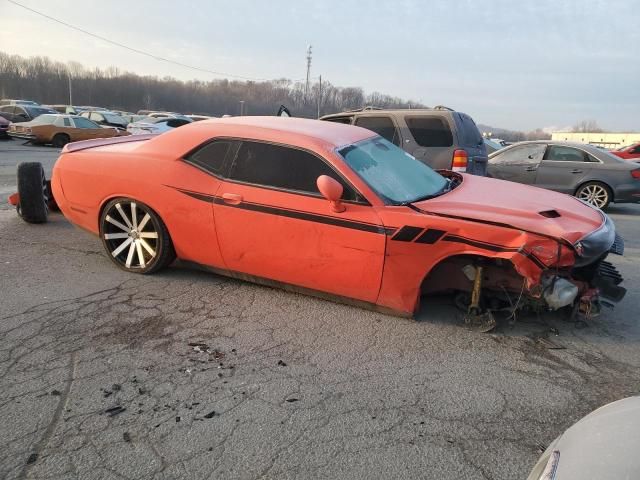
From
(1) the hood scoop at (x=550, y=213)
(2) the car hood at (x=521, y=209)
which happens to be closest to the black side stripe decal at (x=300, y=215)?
(2) the car hood at (x=521, y=209)

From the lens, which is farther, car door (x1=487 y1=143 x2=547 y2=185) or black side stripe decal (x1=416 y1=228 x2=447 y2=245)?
car door (x1=487 y1=143 x2=547 y2=185)

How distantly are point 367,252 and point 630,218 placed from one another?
7832 millimetres

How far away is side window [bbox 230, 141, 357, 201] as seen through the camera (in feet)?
12.7

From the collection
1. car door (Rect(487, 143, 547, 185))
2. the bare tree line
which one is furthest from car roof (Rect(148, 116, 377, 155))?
the bare tree line

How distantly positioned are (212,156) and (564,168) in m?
8.26

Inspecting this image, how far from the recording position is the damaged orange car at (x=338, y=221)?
3.50 m

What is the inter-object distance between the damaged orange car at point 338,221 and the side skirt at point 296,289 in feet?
0.06

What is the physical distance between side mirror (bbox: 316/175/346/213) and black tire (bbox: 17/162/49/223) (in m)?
4.16

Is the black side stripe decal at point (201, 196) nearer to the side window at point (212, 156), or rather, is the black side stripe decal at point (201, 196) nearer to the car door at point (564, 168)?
the side window at point (212, 156)

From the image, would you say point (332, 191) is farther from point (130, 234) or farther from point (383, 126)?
point (383, 126)

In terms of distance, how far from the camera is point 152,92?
90000 mm

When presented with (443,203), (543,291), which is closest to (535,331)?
(543,291)

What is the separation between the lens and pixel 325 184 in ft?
11.9

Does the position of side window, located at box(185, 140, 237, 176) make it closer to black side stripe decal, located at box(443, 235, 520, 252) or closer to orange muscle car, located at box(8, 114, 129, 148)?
black side stripe decal, located at box(443, 235, 520, 252)
